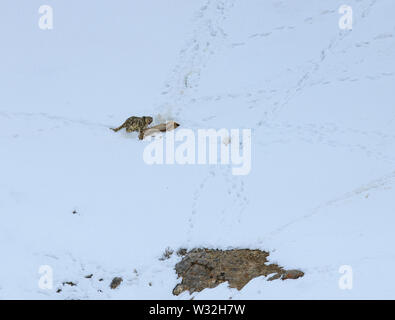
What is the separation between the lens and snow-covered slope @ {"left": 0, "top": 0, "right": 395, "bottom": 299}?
10492mm

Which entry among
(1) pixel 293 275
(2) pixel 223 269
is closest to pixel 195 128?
(2) pixel 223 269

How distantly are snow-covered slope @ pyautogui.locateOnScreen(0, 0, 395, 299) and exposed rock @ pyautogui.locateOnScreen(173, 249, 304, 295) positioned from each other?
0.20 m

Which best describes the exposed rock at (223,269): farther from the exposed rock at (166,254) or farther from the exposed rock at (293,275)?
the exposed rock at (166,254)

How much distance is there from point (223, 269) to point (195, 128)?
4892mm

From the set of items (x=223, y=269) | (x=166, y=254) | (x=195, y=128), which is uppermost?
(x=195, y=128)

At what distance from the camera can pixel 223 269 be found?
33.5 feet

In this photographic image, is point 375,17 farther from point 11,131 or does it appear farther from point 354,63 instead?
point 11,131

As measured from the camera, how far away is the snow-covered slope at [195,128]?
10.5 m

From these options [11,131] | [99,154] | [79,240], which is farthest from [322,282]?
[11,131]

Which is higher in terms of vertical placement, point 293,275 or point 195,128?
point 195,128

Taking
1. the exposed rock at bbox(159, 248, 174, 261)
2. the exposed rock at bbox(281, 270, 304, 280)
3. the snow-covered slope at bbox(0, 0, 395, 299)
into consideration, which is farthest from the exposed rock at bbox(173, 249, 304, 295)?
the exposed rock at bbox(159, 248, 174, 261)

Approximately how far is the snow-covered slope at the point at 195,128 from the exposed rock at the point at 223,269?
20cm

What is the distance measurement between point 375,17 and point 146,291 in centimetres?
1118

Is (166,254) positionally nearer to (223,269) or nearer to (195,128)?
(223,269)
